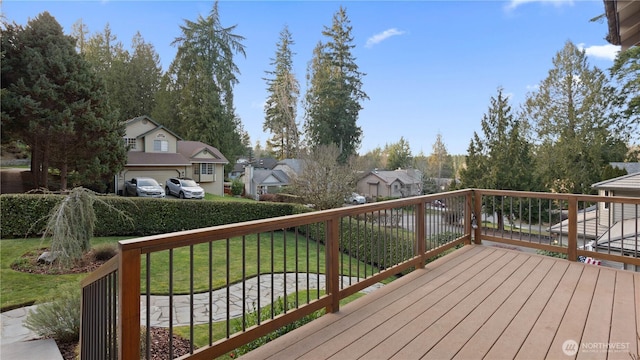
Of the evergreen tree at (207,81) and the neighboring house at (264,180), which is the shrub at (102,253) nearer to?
the neighboring house at (264,180)

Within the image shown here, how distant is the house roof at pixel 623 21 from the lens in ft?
6.25

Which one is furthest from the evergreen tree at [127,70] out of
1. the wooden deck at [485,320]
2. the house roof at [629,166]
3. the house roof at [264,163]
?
the house roof at [629,166]

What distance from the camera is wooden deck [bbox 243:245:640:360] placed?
1990 millimetres

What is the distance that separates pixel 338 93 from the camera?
1043 inches

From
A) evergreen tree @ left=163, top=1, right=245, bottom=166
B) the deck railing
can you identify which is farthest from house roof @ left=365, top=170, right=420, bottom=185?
the deck railing

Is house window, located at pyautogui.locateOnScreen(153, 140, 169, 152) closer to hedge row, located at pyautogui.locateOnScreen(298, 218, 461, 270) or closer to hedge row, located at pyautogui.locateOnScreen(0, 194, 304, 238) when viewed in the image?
hedge row, located at pyautogui.locateOnScreen(0, 194, 304, 238)

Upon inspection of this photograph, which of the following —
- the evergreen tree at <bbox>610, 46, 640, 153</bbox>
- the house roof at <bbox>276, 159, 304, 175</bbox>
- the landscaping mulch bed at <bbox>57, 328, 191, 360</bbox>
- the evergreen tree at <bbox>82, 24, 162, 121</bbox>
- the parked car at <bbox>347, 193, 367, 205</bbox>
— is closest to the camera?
the landscaping mulch bed at <bbox>57, 328, 191, 360</bbox>

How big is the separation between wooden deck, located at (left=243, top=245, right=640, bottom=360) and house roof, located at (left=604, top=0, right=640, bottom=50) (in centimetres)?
191

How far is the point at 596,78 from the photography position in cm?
→ 1636

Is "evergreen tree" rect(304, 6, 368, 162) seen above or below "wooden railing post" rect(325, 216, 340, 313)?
above

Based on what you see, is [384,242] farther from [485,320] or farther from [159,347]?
[159,347]

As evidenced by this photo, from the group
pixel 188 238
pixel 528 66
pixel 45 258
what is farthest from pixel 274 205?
pixel 528 66

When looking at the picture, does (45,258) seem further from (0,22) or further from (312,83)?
(312,83)

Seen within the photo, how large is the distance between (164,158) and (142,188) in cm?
369
